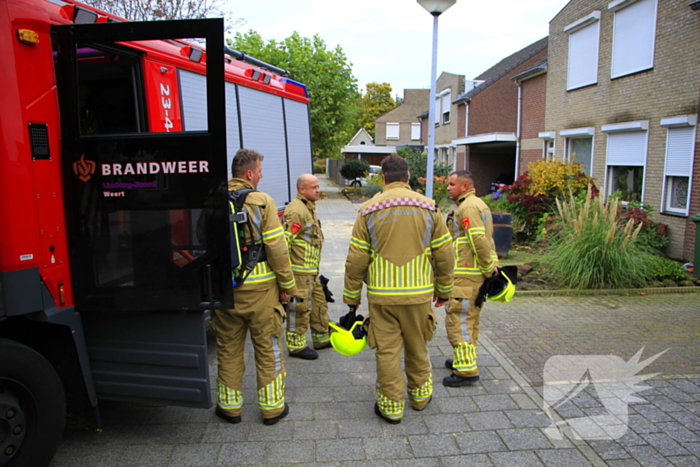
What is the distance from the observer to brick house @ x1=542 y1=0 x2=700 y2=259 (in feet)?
33.3

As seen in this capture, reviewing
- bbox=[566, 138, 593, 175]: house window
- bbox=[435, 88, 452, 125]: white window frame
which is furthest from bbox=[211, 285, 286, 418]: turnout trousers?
bbox=[435, 88, 452, 125]: white window frame

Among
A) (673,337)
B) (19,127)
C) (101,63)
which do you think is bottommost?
(673,337)

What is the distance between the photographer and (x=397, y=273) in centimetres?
361

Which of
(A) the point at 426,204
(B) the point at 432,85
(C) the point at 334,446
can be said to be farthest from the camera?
(B) the point at 432,85

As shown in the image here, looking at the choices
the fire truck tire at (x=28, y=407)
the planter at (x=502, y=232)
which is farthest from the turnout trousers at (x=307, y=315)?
the planter at (x=502, y=232)

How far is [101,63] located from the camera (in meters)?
3.60

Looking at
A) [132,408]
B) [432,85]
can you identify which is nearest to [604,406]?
[132,408]

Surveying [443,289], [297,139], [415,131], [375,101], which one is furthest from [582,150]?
[375,101]

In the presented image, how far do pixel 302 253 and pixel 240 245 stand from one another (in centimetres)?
148

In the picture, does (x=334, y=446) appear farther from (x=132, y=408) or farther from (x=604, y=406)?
(x=604, y=406)

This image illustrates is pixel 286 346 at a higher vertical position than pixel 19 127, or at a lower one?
lower

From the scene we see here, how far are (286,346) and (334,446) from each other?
203cm

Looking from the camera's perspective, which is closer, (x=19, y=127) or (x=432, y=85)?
(x=19, y=127)

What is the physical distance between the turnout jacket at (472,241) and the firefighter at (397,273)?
0.56 meters
